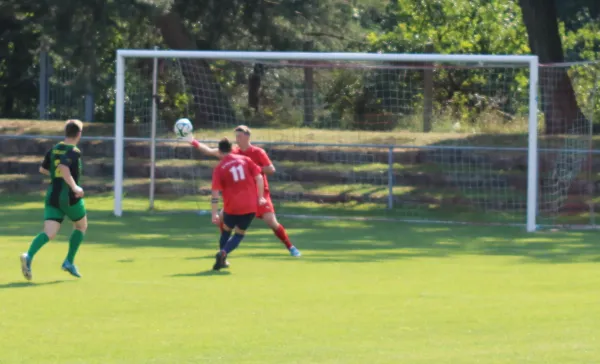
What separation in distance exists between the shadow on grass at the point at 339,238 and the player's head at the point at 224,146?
79.1 inches

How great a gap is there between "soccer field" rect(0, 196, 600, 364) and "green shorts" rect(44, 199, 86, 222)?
0.67 m

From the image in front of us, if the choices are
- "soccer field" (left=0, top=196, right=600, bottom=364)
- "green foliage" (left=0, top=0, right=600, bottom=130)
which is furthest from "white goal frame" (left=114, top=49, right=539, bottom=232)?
"green foliage" (left=0, top=0, right=600, bottom=130)

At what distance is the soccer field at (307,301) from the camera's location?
344 inches

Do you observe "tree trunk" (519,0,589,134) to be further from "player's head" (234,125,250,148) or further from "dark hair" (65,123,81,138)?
"dark hair" (65,123,81,138)

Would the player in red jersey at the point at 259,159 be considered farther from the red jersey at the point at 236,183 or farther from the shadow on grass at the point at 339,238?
the red jersey at the point at 236,183

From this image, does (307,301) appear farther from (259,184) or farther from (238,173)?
(259,184)

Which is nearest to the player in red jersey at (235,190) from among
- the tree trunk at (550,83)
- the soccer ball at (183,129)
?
the soccer ball at (183,129)

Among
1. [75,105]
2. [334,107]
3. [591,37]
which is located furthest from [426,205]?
[591,37]

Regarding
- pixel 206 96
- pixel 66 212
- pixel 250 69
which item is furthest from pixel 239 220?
pixel 206 96

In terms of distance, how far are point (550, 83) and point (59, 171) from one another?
1445 cm

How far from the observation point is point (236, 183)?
544 inches

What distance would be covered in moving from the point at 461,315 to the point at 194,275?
3933mm

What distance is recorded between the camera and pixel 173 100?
88.4 ft

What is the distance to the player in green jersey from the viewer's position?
41.1 feet
